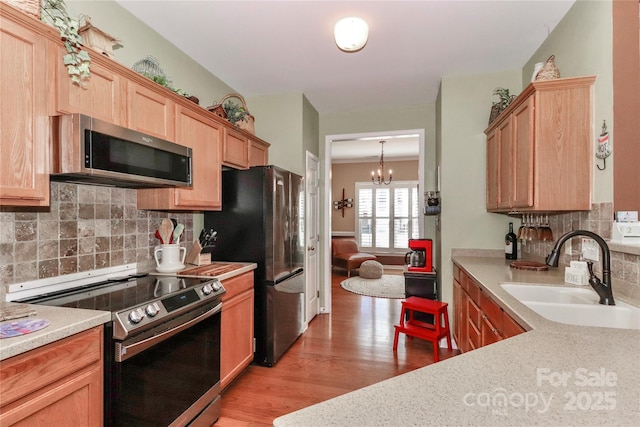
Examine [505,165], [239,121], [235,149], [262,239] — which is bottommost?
[262,239]

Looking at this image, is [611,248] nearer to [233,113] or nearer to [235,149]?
[235,149]

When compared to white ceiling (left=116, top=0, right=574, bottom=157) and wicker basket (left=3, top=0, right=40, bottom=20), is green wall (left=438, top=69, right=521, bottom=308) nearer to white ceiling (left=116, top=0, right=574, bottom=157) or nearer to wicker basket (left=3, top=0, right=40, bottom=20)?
white ceiling (left=116, top=0, right=574, bottom=157)

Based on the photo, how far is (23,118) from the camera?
1310 millimetres

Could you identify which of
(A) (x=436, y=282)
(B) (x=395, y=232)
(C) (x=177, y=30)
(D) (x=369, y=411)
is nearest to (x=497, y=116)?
(A) (x=436, y=282)

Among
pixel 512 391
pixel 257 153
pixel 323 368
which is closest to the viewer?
pixel 512 391

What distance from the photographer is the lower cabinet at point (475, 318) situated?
5.26 feet

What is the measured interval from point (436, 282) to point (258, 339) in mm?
2001

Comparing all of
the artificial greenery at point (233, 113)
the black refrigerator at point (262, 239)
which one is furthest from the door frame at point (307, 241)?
the artificial greenery at point (233, 113)

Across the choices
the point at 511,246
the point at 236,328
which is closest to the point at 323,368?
the point at 236,328

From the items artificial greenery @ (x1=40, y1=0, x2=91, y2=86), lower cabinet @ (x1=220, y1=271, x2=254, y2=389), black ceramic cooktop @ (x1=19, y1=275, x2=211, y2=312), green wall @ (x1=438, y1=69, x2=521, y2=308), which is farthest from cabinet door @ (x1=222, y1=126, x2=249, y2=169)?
green wall @ (x1=438, y1=69, x2=521, y2=308)

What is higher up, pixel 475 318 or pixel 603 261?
pixel 603 261

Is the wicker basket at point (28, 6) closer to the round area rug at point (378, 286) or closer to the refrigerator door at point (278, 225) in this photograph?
the refrigerator door at point (278, 225)

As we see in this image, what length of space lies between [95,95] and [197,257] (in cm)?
133

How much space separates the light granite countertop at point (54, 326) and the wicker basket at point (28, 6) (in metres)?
1.25
